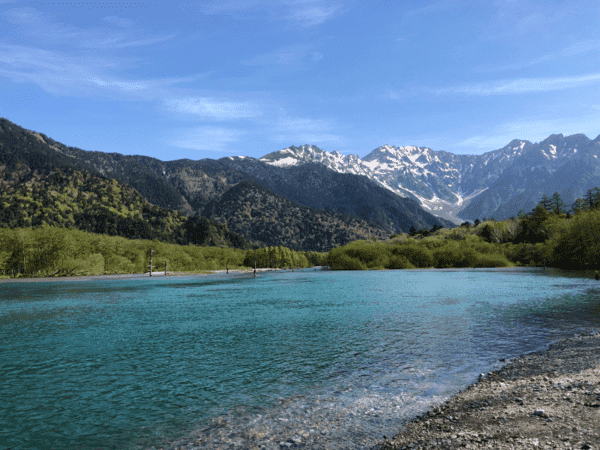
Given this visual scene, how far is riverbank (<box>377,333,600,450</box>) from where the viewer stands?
10.8 metres

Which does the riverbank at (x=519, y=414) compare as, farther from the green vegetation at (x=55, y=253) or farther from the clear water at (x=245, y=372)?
the green vegetation at (x=55, y=253)

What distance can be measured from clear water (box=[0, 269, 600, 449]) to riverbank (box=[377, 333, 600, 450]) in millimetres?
1138

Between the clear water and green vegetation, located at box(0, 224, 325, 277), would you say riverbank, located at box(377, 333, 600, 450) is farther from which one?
green vegetation, located at box(0, 224, 325, 277)

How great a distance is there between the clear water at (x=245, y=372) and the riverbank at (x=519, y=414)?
114 cm

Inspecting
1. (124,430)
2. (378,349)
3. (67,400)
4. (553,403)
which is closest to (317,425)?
(124,430)

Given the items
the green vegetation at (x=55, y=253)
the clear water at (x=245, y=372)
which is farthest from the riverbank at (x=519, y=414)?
the green vegetation at (x=55, y=253)

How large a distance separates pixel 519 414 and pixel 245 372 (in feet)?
43.6

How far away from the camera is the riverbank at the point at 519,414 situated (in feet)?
35.3

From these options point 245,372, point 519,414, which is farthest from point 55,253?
point 519,414

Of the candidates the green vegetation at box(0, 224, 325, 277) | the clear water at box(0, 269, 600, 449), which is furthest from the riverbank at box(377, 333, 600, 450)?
the green vegetation at box(0, 224, 325, 277)

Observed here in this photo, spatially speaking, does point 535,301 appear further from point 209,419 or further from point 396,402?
point 209,419

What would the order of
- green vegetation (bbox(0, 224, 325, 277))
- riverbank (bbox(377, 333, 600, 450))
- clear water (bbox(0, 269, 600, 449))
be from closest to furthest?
riverbank (bbox(377, 333, 600, 450))
clear water (bbox(0, 269, 600, 449))
green vegetation (bbox(0, 224, 325, 277))

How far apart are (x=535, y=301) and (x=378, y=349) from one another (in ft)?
125

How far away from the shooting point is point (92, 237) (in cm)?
16812
